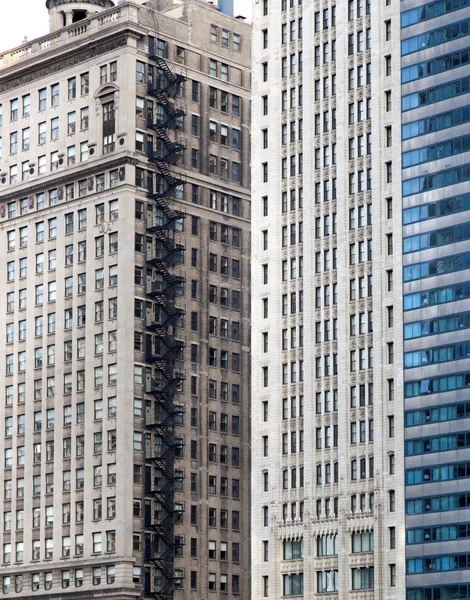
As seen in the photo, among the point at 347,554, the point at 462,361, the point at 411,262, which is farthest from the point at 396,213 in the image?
the point at 347,554

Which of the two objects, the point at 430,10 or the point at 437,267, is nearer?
the point at 437,267

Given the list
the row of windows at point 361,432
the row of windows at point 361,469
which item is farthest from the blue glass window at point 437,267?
the row of windows at point 361,469

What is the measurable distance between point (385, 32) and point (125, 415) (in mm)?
48797

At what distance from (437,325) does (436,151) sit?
53.3 ft

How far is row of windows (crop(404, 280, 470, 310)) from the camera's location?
170750 mm

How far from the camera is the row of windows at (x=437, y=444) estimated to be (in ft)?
553

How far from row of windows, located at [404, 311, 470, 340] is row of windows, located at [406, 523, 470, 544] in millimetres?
17477

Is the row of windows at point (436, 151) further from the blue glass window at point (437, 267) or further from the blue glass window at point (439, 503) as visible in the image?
the blue glass window at point (439, 503)

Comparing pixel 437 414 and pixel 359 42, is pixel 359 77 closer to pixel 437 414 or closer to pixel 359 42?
pixel 359 42

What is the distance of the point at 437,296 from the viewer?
568 ft

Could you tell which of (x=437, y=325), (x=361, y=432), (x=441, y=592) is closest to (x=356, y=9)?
(x=437, y=325)

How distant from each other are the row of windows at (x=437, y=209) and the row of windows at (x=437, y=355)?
40.3 ft

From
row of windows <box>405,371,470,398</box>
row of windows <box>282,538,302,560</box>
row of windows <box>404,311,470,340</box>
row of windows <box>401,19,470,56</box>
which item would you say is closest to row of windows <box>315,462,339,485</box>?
row of windows <box>282,538,302,560</box>

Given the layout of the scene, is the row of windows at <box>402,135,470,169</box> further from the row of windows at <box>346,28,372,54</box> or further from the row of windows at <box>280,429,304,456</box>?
the row of windows at <box>280,429,304,456</box>
